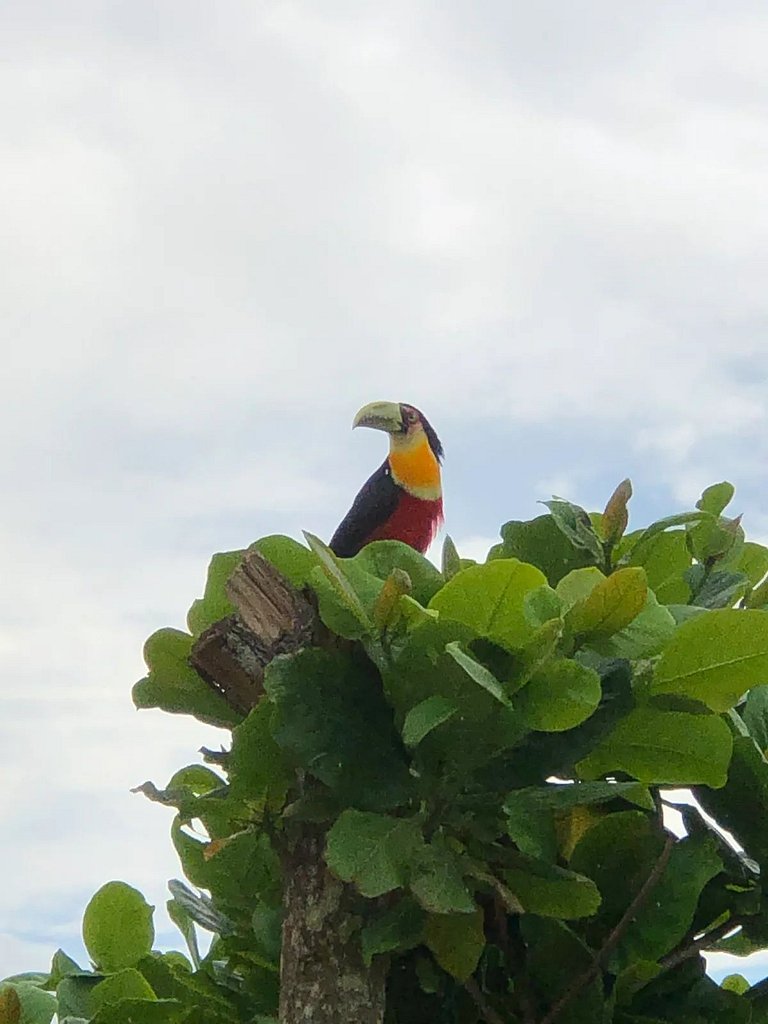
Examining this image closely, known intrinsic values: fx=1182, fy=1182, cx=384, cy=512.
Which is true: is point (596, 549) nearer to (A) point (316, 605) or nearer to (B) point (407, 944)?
(A) point (316, 605)

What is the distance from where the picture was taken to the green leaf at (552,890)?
3.41 ft

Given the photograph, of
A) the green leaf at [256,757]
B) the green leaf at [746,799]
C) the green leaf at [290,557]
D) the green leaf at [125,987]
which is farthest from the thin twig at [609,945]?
the green leaf at [125,987]

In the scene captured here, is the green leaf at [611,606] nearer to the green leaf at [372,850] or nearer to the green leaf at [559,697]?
the green leaf at [559,697]

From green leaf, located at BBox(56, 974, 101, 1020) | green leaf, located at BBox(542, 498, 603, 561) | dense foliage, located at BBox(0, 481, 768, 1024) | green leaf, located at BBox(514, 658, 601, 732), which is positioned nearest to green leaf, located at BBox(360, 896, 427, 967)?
dense foliage, located at BBox(0, 481, 768, 1024)

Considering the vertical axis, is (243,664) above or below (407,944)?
above

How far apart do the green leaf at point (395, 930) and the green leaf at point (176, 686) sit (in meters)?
0.24

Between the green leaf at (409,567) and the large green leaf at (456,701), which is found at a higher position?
the green leaf at (409,567)

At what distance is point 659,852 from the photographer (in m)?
1.13

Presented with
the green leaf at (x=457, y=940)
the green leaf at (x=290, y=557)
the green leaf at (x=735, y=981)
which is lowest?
the green leaf at (x=735, y=981)

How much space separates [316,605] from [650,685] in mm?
314

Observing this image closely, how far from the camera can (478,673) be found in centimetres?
94

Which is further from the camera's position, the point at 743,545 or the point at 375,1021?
the point at 743,545

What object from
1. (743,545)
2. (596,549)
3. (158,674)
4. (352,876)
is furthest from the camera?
(743,545)

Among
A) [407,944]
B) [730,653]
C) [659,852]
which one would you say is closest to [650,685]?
[730,653]
